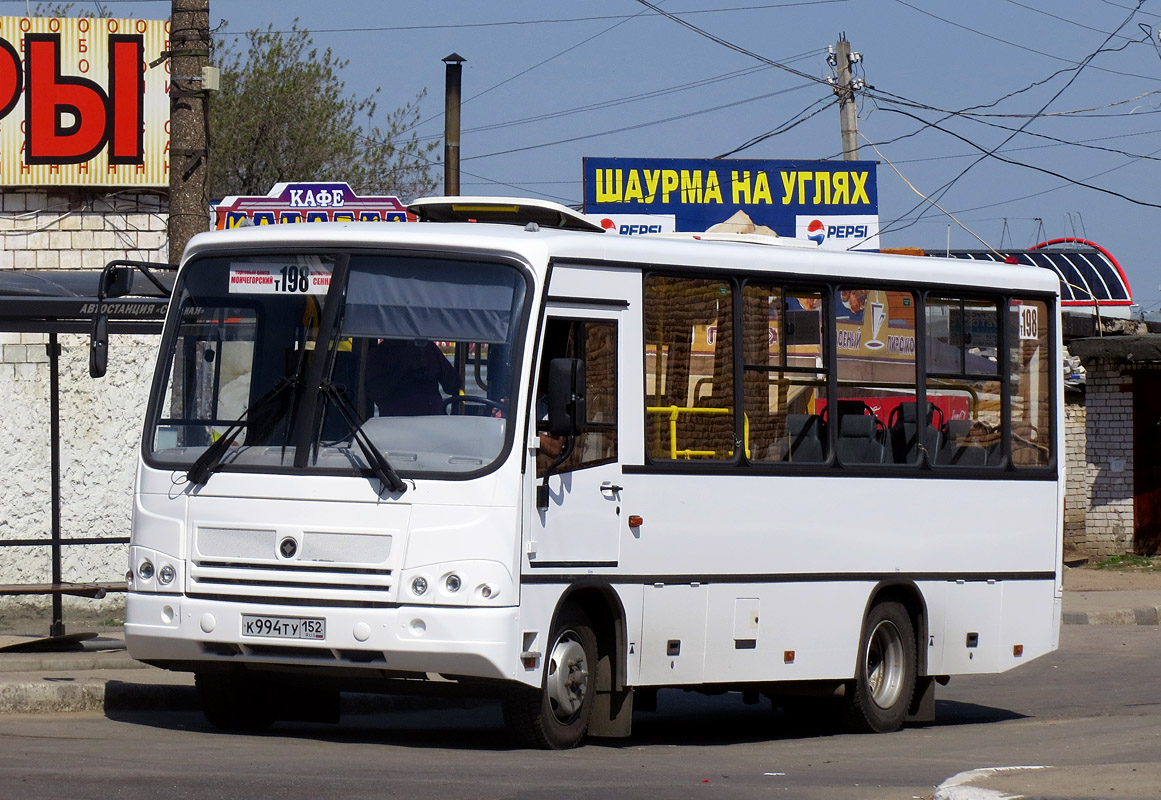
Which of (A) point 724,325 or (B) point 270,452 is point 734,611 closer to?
(A) point 724,325

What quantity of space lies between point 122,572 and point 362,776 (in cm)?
825

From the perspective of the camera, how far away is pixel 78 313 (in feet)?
41.2

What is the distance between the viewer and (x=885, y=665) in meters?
12.0

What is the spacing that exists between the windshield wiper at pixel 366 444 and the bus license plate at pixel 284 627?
0.75 metres

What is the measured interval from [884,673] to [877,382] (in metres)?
1.93

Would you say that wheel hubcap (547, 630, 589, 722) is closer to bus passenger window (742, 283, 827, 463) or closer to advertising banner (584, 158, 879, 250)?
bus passenger window (742, 283, 827, 463)

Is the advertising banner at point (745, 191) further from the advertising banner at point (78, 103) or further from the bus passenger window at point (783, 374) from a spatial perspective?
the bus passenger window at point (783, 374)

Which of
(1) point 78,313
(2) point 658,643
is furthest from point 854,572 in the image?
(1) point 78,313

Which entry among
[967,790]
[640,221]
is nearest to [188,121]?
[967,790]

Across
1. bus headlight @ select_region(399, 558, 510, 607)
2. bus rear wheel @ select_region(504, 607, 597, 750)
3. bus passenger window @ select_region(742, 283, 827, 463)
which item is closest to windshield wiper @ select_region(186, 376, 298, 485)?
bus headlight @ select_region(399, 558, 510, 607)

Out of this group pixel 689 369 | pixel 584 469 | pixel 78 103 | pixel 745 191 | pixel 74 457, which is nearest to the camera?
pixel 584 469

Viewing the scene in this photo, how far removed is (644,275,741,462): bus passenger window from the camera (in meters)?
10.2

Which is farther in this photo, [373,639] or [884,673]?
[884,673]

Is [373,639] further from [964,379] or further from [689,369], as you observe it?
[964,379]
